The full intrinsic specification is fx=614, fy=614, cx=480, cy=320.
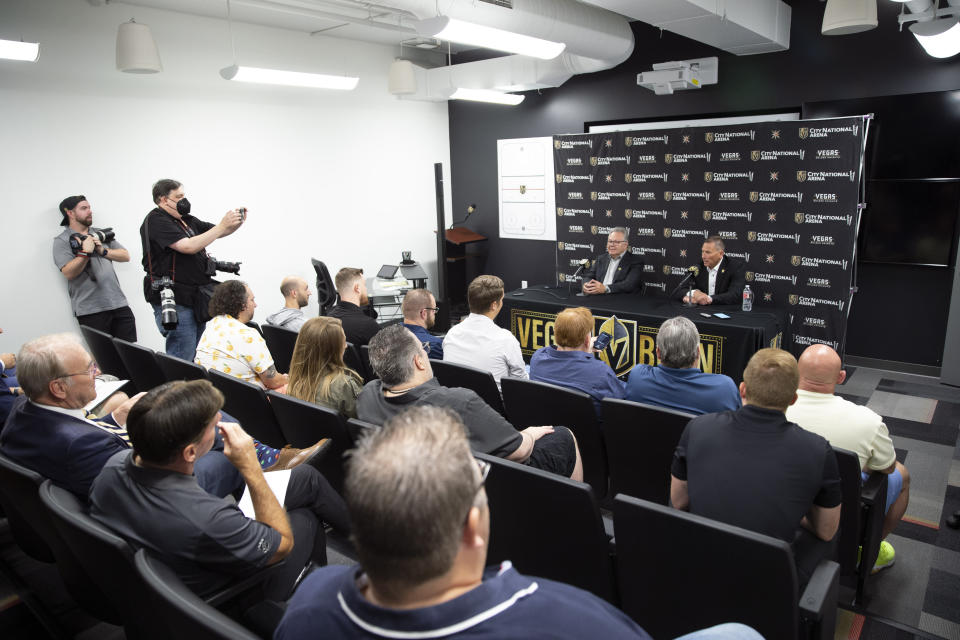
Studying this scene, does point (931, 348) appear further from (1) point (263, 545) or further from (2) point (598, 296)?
(1) point (263, 545)

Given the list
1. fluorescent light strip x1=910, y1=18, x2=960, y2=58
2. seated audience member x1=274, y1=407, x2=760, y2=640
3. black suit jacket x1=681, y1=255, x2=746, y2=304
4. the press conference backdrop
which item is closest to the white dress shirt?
seated audience member x1=274, y1=407, x2=760, y2=640

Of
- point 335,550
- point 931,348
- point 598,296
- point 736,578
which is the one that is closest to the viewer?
point 736,578

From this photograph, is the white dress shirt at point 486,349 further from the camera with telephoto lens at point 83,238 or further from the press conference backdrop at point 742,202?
the press conference backdrop at point 742,202

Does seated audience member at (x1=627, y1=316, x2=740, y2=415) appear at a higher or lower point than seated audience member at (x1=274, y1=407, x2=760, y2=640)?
lower

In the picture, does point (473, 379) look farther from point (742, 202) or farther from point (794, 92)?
point (794, 92)

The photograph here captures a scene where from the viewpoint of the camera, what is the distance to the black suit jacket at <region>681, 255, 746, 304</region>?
17.1 feet

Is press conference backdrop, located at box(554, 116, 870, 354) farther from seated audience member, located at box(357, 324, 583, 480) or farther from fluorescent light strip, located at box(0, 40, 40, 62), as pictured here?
fluorescent light strip, located at box(0, 40, 40, 62)

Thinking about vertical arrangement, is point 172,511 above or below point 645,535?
above

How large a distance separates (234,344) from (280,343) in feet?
2.51

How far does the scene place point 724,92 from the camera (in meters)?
6.12

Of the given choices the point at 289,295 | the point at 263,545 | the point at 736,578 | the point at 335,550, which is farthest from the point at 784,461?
the point at 289,295

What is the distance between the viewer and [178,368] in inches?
123

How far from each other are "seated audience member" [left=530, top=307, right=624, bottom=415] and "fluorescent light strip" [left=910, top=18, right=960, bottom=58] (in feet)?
10.7

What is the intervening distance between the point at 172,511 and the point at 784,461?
1.62 meters
